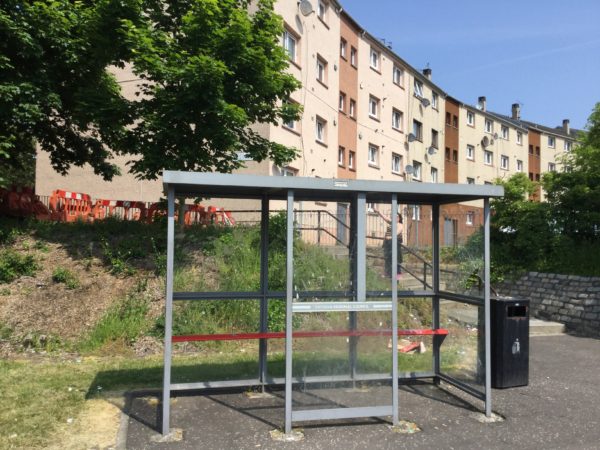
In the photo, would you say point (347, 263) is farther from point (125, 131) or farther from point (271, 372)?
point (125, 131)

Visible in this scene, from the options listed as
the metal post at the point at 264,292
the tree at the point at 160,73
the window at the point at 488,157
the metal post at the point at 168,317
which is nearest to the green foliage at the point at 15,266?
the tree at the point at 160,73

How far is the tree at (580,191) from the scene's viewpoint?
13.8m

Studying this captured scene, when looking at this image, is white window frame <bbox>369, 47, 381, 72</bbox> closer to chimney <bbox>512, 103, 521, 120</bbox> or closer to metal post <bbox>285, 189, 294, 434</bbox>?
metal post <bbox>285, 189, 294, 434</bbox>

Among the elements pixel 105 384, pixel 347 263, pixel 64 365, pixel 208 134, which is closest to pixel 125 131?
pixel 208 134

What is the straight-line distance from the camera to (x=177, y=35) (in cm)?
1136

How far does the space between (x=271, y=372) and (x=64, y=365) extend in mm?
2880

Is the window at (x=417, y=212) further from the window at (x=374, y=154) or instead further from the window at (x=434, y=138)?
the window at (x=434, y=138)

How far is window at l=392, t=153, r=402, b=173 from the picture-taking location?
101ft

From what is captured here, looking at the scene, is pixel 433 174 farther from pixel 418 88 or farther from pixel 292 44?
pixel 292 44

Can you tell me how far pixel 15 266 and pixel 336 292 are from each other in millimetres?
6885

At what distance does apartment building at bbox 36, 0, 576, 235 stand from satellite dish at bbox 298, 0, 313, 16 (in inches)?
3.0

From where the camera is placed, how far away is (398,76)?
31.4m

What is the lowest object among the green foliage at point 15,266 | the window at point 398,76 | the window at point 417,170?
the green foliage at point 15,266

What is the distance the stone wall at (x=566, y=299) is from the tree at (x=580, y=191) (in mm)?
2051
